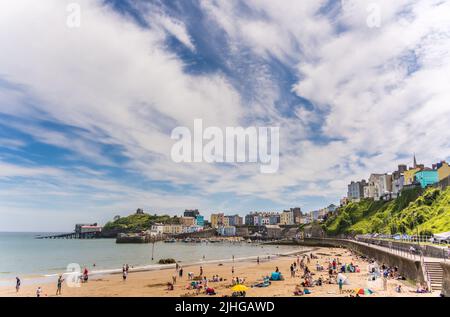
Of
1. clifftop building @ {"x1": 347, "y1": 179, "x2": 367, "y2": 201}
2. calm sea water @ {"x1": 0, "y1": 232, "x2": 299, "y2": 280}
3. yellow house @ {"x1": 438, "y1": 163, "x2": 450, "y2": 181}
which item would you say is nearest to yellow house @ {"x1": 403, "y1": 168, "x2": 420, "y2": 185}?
yellow house @ {"x1": 438, "y1": 163, "x2": 450, "y2": 181}

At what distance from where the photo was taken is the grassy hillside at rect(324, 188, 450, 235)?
51781 millimetres

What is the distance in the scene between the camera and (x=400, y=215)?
77562mm

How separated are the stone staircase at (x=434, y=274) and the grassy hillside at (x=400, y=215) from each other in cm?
2502

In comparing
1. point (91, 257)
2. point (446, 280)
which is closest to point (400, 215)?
point (446, 280)

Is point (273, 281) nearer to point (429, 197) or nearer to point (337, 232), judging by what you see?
point (429, 197)

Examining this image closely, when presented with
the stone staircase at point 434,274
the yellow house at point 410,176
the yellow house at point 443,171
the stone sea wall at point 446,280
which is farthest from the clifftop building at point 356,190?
the stone sea wall at point 446,280

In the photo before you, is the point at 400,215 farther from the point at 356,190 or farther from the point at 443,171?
the point at 356,190

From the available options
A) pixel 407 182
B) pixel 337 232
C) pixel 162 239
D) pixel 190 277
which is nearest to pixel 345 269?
pixel 190 277

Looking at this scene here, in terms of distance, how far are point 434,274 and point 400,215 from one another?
65855 mm

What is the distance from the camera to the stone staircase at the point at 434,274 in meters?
18.6

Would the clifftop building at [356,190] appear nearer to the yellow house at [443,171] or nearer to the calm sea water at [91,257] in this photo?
the yellow house at [443,171]

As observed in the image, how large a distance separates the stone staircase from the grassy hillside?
25.0 metres
